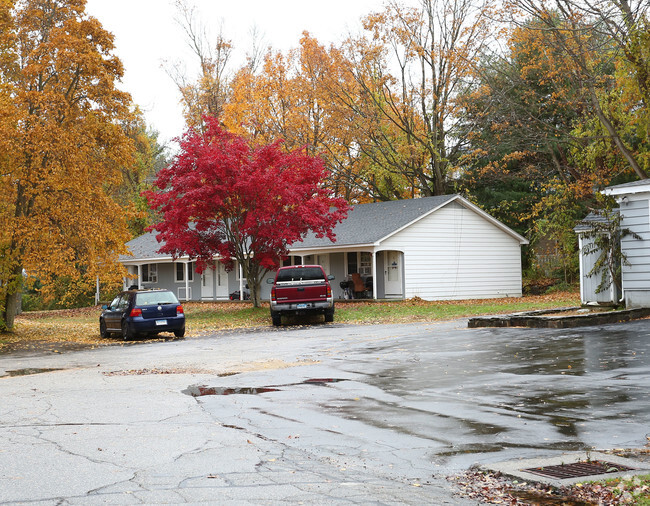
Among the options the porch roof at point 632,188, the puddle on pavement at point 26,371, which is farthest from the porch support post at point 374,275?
the puddle on pavement at point 26,371

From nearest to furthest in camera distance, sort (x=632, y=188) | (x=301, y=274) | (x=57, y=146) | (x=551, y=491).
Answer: (x=551, y=491)
(x=632, y=188)
(x=57, y=146)
(x=301, y=274)

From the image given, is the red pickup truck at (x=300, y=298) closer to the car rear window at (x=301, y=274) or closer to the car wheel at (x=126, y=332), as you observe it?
the car rear window at (x=301, y=274)

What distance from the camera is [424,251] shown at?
124 feet

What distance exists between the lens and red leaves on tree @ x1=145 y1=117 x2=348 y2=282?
100 ft

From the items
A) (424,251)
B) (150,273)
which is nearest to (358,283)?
(424,251)

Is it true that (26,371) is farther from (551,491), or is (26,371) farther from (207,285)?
(207,285)

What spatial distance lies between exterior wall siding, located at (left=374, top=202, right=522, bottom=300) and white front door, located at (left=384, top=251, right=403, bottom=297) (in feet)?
2.06

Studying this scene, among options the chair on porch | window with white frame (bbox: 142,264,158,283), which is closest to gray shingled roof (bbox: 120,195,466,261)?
the chair on porch

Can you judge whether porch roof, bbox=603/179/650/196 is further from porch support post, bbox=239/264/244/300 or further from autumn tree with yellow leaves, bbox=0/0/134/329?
porch support post, bbox=239/264/244/300

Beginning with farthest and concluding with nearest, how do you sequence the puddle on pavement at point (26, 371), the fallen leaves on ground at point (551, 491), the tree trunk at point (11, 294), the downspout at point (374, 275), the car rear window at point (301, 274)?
the downspout at point (374, 275), the car rear window at point (301, 274), the tree trunk at point (11, 294), the puddle on pavement at point (26, 371), the fallen leaves on ground at point (551, 491)

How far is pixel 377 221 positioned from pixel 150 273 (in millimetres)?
19794

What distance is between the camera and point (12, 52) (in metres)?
27.3

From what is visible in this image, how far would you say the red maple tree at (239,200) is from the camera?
30.6 m

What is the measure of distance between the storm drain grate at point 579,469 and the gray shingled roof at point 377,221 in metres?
29.1
